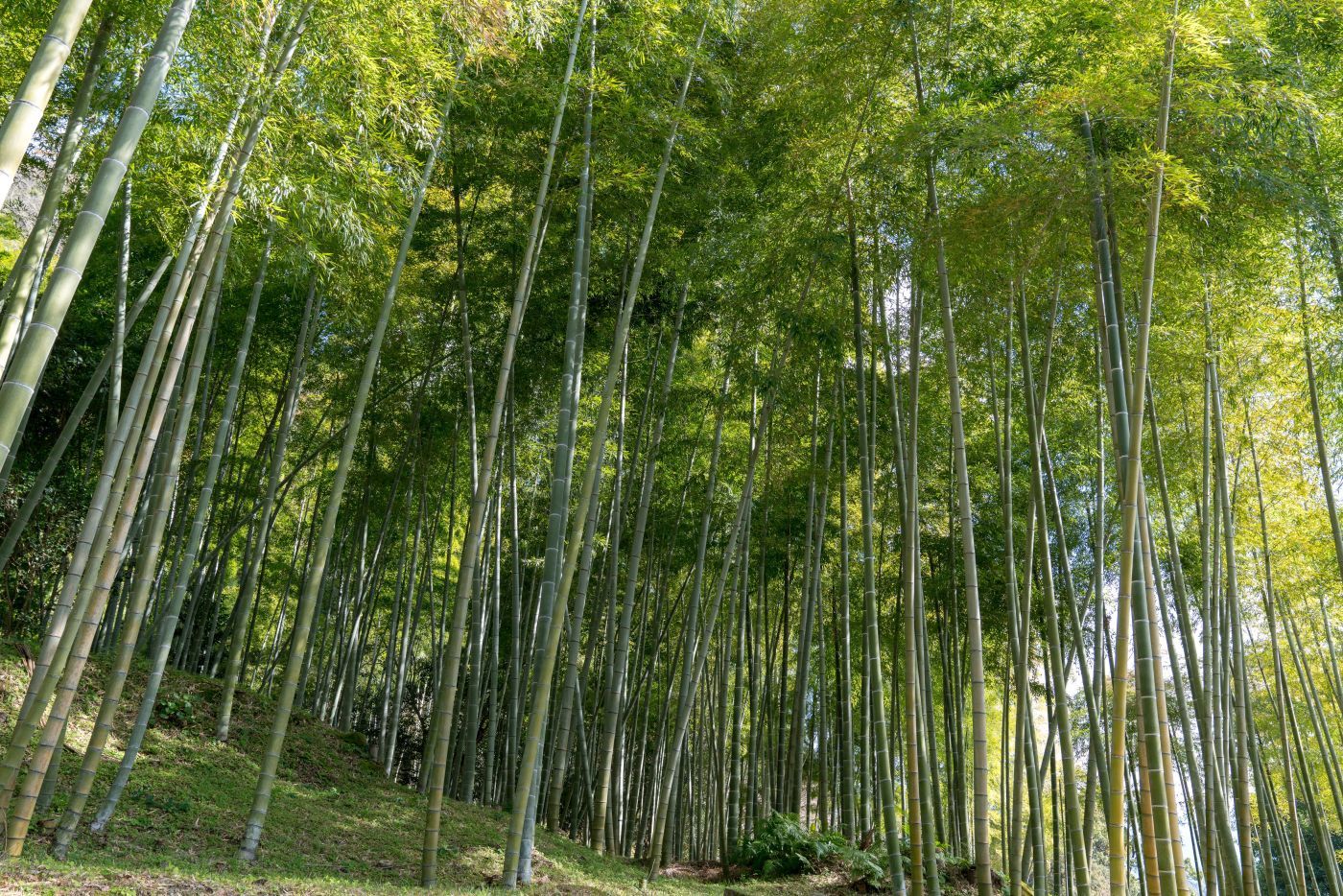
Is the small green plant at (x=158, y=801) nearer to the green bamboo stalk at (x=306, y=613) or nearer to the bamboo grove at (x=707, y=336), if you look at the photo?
the bamboo grove at (x=707, y=336)

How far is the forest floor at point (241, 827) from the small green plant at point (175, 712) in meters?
0.01

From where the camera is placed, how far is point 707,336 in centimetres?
839

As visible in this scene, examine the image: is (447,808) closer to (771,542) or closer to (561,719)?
(561,719)

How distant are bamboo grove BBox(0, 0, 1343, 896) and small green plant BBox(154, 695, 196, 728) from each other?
0.70ft

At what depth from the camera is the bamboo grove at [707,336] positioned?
154 inches

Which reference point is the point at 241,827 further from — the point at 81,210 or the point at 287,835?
the point at 81,210

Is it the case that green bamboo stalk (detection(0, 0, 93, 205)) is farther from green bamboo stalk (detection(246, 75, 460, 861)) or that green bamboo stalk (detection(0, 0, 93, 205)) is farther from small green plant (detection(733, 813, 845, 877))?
small green plant (detection(733, 813, 845, 877))

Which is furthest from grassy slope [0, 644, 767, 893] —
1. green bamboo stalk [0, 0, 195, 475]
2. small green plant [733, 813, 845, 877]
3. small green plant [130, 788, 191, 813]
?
green bamboo stalk [0, 0, 195, 475]

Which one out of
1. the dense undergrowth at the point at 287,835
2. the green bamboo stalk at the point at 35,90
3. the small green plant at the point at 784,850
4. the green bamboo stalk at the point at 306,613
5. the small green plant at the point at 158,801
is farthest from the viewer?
the small green plant at the point at 784,850

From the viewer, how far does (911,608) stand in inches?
176

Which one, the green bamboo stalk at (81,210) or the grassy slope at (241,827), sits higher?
the green bamboo stalk at (81,210)

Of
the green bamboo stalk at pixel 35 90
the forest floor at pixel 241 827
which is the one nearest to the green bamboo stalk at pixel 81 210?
the green bamboo stalk at pixel 35 90

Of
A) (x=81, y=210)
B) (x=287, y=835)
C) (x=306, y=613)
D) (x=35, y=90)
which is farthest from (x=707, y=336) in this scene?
(x=35, y=90)

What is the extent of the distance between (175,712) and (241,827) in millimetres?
2020
